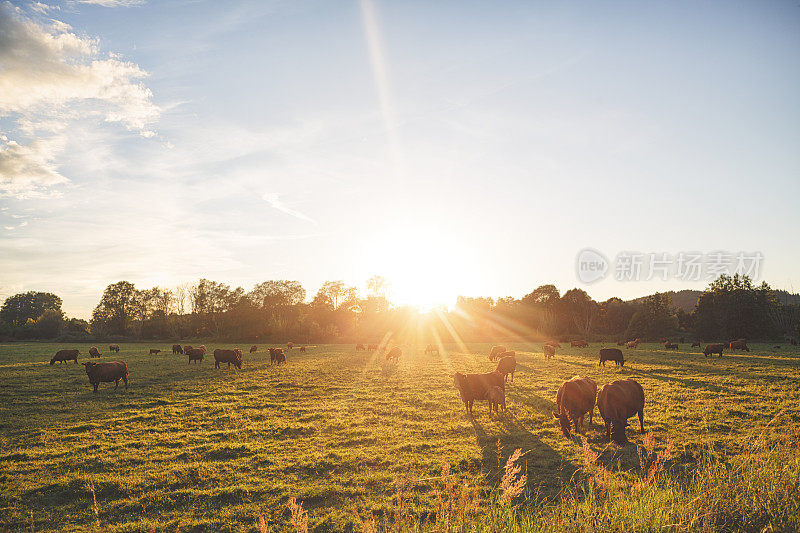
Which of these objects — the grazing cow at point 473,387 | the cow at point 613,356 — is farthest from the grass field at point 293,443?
the cow at point 613,356

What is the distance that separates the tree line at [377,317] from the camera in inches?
2948

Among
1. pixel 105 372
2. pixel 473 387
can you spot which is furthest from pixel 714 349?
pixel 105 372

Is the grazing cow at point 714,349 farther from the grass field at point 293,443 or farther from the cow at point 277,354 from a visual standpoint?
the cow at point 277,354

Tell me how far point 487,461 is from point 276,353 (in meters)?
30.8

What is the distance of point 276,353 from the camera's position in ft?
123

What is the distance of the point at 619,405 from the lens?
41.7 feet

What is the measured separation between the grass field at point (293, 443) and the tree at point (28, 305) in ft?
448

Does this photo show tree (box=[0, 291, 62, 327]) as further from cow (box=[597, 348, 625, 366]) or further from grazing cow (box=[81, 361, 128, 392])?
cow (box=[597, 348, 625, 366])

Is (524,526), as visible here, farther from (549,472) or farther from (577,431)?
(577,431)

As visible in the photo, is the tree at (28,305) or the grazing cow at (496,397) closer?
the grazing cow at (496,397)

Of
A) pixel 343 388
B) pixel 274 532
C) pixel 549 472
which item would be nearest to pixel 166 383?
pixel 343 388

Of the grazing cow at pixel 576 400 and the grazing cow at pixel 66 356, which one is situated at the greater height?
the grazing cow at pixel 576 400

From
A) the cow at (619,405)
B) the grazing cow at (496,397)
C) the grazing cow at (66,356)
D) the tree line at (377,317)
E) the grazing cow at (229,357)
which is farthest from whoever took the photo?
the tree line at (377,317)

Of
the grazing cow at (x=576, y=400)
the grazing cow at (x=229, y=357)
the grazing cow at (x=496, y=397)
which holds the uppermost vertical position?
the grazing cow at (x=576, y=400)
